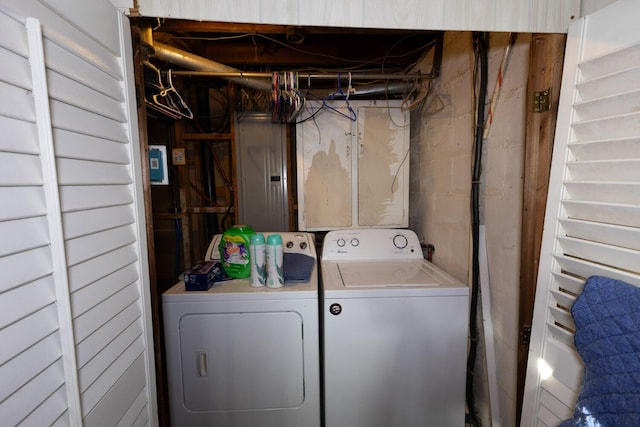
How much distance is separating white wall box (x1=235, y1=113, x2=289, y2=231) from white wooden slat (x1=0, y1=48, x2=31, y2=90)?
2.22 meters

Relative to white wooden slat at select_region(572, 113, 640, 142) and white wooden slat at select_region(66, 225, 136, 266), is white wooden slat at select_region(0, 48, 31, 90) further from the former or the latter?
white wooden slat at select_region(572, 113, 640, 142)

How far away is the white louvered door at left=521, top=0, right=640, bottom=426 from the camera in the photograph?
76 centimetres

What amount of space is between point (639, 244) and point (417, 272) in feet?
3.44

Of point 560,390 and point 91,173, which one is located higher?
point 91,173

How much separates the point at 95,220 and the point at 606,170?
1375 mm

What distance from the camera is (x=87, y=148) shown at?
73 cm

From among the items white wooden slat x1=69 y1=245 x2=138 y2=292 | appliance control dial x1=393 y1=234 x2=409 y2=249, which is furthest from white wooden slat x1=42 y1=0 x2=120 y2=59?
appliance control dial x1=393 y1=234 x2=409 y2=249

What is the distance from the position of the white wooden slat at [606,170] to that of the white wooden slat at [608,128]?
73mm

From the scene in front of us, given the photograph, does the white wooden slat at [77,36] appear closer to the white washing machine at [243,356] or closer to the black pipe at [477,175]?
the white washing machine at [243,356]

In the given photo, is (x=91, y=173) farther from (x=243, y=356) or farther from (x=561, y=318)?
(x=561, y=318)

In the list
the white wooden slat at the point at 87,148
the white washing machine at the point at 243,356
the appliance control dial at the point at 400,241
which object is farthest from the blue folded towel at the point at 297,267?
the white wooden slat at the point at 87,148

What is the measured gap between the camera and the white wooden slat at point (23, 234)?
511mm

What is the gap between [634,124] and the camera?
0.75 metres

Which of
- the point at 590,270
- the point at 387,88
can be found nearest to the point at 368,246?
the point at 387,88
